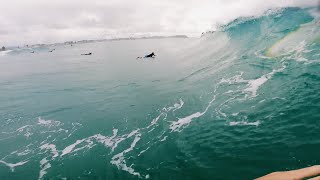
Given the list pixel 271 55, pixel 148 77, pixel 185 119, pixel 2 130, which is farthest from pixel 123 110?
pixel 271 55

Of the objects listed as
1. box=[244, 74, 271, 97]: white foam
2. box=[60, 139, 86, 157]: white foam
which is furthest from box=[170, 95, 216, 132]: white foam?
box=[60, 139, 86, 157]: white foam

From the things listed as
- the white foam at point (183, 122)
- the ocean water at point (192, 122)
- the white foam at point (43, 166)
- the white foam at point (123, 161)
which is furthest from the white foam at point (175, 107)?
the white foam at point (43, 166)

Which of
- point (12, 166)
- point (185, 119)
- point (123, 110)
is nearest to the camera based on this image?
point (12, 166)

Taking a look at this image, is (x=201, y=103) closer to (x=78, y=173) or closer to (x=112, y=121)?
→ (x=112, y=121)

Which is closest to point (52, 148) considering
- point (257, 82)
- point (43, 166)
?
point (43, 166)

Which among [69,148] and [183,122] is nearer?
[69,148]

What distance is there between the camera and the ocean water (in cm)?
2028

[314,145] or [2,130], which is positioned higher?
[314,145]

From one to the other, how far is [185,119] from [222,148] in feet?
26.4

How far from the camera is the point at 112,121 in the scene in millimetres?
32344

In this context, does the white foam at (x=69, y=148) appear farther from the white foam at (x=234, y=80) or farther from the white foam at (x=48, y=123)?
the white foam at (x=234, y=80)

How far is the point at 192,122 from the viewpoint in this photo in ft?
92.1

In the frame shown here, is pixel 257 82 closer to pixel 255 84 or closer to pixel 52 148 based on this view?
pixel 255 84

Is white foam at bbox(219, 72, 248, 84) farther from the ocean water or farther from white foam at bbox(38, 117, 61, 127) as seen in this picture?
white foam at bbox(38, 117, 61, 127)
